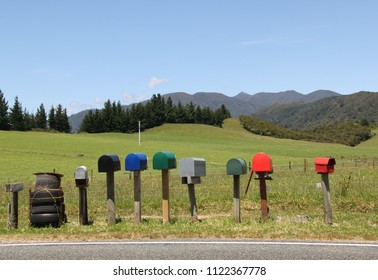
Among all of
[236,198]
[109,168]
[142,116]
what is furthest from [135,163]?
[142,116]

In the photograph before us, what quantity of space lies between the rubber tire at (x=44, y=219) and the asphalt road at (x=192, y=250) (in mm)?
2493

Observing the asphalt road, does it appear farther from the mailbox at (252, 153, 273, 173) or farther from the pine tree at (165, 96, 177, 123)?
the pine tree at (165, 96, 177, 123)

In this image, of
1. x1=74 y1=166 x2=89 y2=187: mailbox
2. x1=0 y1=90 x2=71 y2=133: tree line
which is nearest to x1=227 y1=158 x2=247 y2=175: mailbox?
x1=74 y1=166 x2=89 y2=187: mailbox

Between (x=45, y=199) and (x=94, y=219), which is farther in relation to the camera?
(x=94, y=219)

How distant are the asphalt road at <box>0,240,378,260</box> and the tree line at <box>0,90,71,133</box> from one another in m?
123

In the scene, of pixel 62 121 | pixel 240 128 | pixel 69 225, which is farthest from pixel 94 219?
pixel 240 128

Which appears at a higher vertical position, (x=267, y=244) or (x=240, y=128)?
(x=240, y=128)

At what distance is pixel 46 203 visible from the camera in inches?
491

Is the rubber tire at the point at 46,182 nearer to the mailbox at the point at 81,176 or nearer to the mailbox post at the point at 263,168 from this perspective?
the mailbox at the point at 81,176

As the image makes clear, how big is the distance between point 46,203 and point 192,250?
17.3 ft

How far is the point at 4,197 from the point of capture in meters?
19.0
